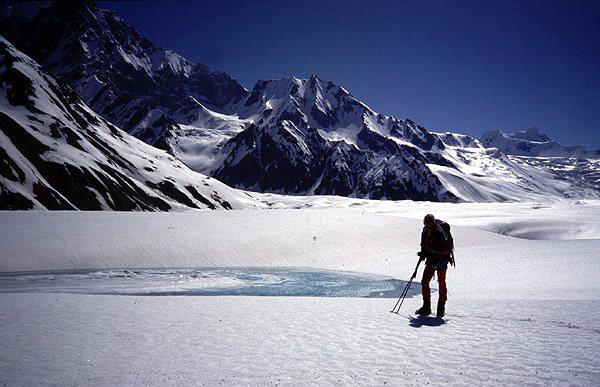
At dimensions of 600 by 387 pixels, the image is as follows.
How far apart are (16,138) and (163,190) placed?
134ft

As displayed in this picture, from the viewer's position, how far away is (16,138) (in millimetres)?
80812

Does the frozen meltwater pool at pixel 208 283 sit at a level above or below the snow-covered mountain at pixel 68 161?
below

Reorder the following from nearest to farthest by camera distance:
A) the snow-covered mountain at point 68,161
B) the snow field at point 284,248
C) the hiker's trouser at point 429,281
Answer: the hiker's trouser at point 429,281 < the snow field at point 284,248 < the snow-covered mountain at point 68,161

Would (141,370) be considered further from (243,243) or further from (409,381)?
(243,243)

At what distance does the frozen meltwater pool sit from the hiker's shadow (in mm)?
4509

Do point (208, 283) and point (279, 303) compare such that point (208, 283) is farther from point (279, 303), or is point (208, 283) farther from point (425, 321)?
point (425, 321)

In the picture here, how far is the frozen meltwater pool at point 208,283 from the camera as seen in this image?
561 inches

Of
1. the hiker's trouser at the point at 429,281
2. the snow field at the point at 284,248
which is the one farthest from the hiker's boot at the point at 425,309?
the snow field at the point at 284,248

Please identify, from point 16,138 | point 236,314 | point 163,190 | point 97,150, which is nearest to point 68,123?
point 97,150

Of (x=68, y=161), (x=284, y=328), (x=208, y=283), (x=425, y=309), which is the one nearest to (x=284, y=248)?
(x=208, y=283)

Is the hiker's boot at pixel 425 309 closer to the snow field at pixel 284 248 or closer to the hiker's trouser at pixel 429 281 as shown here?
the hiker's trouser at pixel 429 281

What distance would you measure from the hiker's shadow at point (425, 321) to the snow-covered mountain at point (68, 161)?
74.8 m

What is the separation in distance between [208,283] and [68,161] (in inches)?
3383

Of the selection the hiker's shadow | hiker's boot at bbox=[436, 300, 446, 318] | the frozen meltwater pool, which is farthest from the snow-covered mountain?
hiker's boot at bbox=[436, 300, 446, 318]
